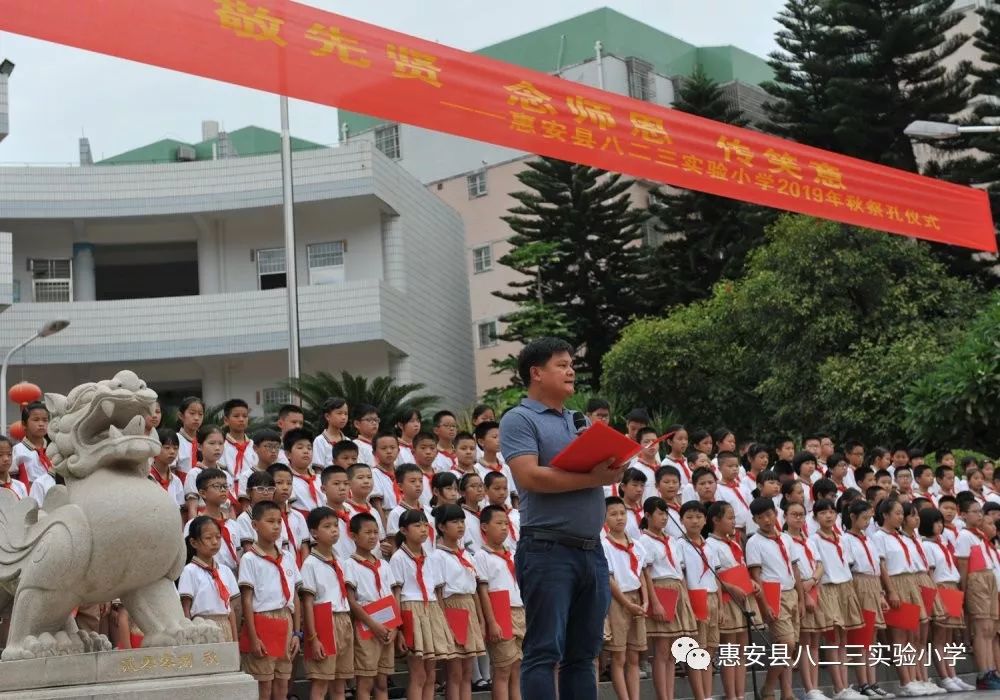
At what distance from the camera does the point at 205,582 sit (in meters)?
6.64

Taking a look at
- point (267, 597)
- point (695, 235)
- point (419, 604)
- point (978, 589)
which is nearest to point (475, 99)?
point (419, 604)

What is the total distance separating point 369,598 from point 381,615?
14cm

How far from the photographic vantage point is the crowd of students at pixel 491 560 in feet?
23.1

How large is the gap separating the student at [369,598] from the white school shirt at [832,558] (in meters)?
3.10

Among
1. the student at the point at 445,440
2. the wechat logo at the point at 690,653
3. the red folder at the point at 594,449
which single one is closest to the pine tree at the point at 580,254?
the student at the point at 445,440

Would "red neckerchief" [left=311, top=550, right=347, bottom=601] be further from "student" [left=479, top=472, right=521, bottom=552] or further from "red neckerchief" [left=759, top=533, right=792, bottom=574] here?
"red neckerchief" [left=759, top=533, right=792, bottom=574]

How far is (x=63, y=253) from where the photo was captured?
2125 cm

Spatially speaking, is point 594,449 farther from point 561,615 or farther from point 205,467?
point 205,467

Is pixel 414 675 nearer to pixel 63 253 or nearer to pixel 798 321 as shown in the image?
pixel 798 321

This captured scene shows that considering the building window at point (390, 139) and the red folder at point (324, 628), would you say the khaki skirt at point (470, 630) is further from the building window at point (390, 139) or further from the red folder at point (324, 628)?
the building window at point (390, 139)

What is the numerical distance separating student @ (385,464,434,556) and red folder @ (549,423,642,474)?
377cm

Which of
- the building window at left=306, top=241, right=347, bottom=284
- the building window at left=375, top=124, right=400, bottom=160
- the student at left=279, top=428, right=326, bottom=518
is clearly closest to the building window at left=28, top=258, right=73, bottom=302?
the building window at left=306, top=241, right=347, bottom=284

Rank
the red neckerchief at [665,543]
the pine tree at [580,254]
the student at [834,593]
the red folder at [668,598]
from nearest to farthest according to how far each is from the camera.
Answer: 1. the red folder at [668,598]
2. the red neckerchief at [665,543]
3. the student at [834,593]
4. the pine tree at [580,254]

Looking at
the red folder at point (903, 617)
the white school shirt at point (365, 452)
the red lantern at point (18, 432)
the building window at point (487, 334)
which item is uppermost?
the building window at point (487, 334)
